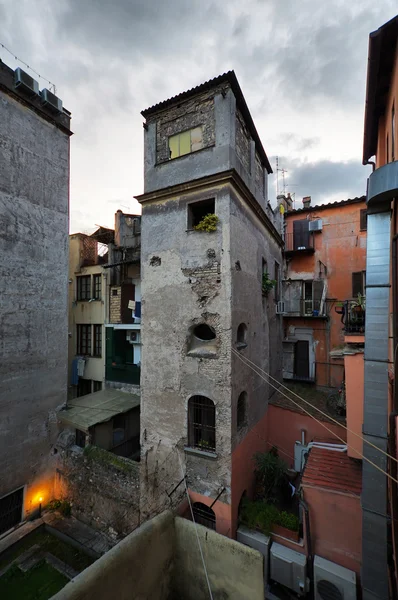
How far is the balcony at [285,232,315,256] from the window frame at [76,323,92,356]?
43.8 ft

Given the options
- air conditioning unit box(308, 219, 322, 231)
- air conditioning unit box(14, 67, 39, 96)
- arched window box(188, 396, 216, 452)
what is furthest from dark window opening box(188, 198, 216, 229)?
air conditioning unit box(14, 67, 39, 96)

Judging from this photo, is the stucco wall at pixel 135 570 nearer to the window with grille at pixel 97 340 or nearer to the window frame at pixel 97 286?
the window with grille at pixel 97 340

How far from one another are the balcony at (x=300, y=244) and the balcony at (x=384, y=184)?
407 inches

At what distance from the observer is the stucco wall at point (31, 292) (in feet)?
37.6

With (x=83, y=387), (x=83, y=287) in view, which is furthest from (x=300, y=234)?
(x=83, y=387)

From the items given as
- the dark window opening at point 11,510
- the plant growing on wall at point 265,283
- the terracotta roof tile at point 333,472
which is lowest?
the dark window opening at point 11,510

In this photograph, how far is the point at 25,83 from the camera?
39.3 feet

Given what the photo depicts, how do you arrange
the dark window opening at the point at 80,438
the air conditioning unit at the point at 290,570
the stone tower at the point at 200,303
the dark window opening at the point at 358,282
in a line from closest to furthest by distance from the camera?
the air conditioning unit at the point at 290,570 → the stone tower at the point at 200,303 → the dark window opening at the point at 80,438 → the dark window opening at the point at 358,282

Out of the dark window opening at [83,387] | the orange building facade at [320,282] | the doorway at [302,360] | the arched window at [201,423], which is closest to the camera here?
the arched window at [201,423]

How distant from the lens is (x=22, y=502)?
1159 cm

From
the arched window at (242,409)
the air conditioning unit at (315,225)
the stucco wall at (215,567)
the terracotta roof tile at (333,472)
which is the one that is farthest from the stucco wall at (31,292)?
the air conditioning unit at (315,225)

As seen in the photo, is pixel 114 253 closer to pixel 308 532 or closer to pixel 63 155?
pixel 63 155

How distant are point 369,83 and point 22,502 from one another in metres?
19.2

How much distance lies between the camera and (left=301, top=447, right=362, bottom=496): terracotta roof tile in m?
7.67
